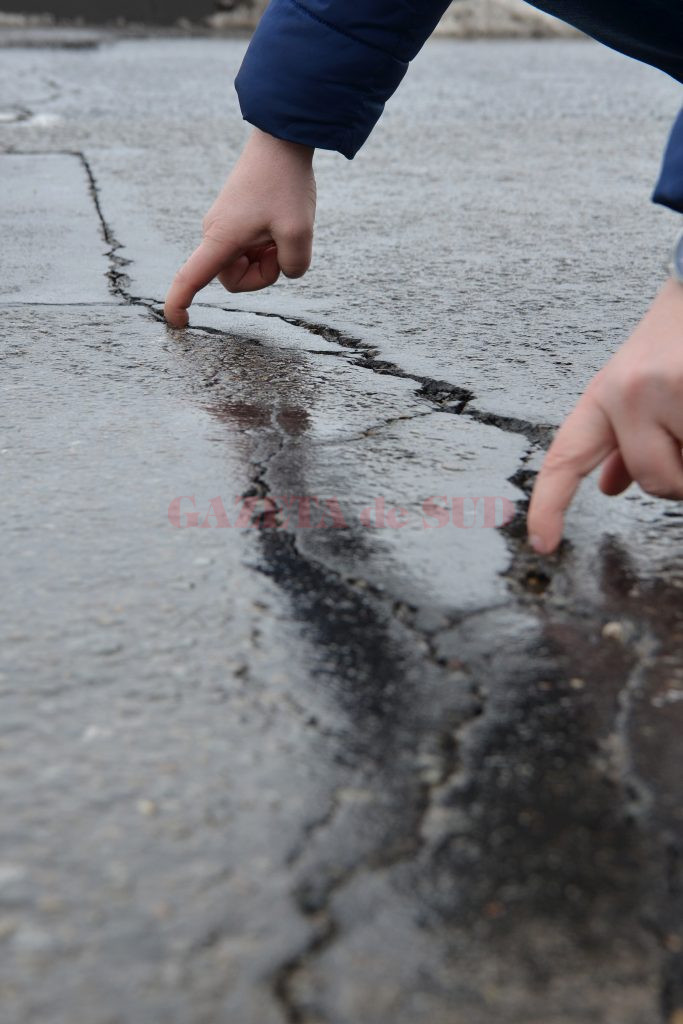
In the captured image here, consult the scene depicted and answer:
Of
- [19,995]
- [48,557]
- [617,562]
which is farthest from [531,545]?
[19,995]

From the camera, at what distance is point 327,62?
176cm

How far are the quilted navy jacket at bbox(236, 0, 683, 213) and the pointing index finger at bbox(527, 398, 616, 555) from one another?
75 centimetres

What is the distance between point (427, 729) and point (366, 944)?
0.26 meters

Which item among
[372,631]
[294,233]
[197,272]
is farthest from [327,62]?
[372,631]

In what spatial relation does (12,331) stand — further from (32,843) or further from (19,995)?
(19,995)

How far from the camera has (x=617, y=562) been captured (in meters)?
1.37

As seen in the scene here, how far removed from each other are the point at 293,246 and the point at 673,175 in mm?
806

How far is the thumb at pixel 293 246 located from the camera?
1.91 m

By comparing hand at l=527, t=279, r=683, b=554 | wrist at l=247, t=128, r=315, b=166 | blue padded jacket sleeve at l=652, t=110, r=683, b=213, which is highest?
blue padded jacket sleeve at l=652, t=110, r=683, b=213

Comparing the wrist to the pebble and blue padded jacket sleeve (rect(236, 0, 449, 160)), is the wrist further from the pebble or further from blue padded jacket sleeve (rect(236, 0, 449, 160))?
the pebble

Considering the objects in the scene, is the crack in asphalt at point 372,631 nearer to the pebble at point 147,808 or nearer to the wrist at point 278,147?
the pebble at point 147,808

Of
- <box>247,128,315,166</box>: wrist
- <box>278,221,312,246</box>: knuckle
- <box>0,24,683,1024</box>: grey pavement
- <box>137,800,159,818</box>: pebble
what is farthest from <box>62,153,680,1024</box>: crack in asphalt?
<box>247,128,315,166</box>: wrist

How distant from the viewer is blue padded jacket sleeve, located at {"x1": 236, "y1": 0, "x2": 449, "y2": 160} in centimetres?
171

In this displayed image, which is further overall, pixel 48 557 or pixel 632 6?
pixel 632 6
